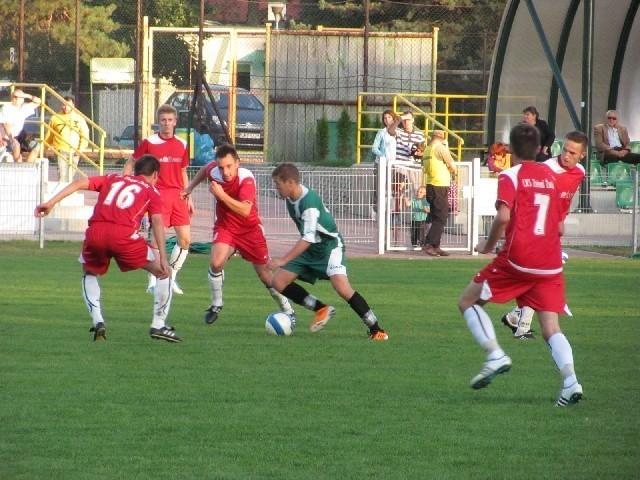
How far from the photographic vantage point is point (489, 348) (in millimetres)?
7906

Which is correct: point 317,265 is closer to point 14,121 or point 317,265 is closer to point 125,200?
point 125,200

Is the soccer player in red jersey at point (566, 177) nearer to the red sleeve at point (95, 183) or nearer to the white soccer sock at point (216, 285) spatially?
the white soccer sock at point (216, 285)

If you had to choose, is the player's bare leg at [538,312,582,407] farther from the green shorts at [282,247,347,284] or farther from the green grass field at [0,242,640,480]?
the green shorts at [282,247,347,284]

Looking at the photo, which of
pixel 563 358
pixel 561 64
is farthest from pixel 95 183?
pixel 561 64

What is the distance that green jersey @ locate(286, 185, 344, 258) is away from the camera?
10.3 metres

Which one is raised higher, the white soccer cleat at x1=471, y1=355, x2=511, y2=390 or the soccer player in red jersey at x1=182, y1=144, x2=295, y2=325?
the soccer player in red jersey at x1=182, y1=144, x2=295, y2=325

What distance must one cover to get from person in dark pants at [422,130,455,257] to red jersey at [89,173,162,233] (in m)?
9.75

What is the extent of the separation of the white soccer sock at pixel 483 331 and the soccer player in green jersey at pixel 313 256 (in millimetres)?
2363

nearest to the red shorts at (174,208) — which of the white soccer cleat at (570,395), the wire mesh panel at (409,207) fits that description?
the white soccer cleat at (570,395)

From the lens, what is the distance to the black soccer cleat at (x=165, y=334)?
10305 mm

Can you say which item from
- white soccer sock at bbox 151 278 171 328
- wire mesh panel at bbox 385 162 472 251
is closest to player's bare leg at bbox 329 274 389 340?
white soccer sock at bbox 151 278 171 328

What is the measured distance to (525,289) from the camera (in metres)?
7.91

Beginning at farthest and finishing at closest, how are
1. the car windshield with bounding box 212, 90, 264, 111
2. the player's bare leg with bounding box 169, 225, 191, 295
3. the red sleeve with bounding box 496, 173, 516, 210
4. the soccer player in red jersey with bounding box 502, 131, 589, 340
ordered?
the car windshield with bounding box 212, 90, 264, 111 → the player's bare leg with bounding box 169, 225, 191, 295 → the soccer player in red jersey with bounding box 502, 131, 589, 340 → the red sleeve with bounding box 496, 173, 516, 210

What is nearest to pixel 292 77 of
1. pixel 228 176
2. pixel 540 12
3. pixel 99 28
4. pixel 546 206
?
pixel 540 12
